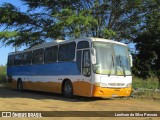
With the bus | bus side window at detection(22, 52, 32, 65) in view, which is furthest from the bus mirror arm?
bus side window at detection(22, 52, 32, 65)

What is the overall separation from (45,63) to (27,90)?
18.5ft

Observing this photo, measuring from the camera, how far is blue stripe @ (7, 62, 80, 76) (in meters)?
20.2

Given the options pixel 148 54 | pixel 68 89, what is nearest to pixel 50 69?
pixel 68 89

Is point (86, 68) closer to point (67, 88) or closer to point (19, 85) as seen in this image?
point (67, 88)

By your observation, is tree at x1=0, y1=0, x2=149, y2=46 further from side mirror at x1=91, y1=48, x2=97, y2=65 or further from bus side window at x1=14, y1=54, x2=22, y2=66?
side mirror at x1=91, y1=48, x2=97, y2=65

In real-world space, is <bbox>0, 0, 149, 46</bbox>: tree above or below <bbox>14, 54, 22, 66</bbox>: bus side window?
above

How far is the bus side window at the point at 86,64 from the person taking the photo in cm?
1873

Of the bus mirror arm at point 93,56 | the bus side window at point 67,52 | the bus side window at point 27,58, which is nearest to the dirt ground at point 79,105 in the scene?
the bus mirror arm at point 93,56

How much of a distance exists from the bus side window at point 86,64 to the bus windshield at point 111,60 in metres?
0.42

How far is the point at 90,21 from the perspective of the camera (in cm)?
2509

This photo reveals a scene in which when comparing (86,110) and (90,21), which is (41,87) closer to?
(90,21)

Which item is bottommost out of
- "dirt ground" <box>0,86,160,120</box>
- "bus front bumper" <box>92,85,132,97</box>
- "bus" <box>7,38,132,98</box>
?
"dirt ground" <box>0,86,160,120</box>

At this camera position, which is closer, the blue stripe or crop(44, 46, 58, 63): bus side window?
the blue stripe

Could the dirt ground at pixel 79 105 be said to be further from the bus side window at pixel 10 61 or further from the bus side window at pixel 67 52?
the bus side window at pixel 10 61
